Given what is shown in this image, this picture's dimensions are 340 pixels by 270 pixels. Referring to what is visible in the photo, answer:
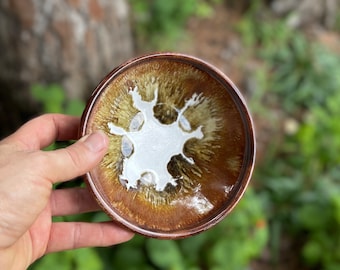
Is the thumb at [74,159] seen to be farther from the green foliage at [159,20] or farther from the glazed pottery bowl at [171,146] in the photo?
the green foliage at [159,20]

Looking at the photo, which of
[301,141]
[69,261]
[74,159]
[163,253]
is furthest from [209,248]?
[74,159]

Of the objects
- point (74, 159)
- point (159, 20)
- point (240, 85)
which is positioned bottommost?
point (74, 159)

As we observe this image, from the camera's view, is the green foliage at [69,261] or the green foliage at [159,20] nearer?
the green foliage at [69,261]

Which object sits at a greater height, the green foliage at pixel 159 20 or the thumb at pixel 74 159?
the green foliage at pixel 159 20

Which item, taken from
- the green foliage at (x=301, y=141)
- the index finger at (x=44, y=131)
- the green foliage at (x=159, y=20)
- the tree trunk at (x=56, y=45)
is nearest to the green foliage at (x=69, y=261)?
the index finger at (x=44, y=131)

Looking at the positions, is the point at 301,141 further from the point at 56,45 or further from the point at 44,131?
the point at 44,131

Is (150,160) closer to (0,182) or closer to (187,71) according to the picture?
(187,71)

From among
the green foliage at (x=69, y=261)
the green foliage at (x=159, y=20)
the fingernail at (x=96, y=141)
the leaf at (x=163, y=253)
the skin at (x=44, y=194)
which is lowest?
the green foliage at (x=69, y=261)
